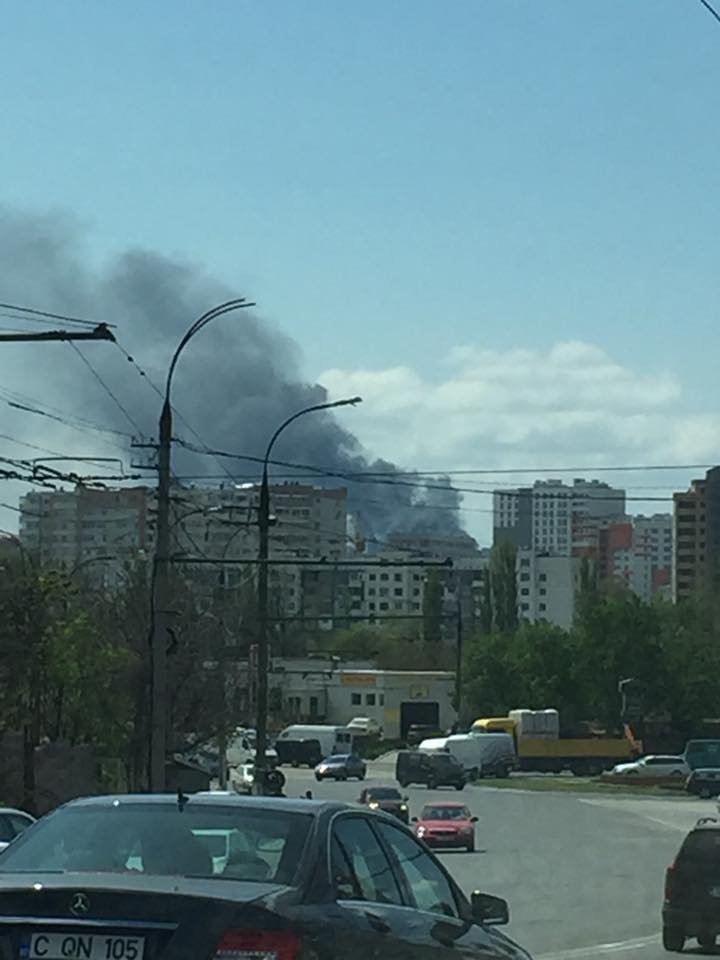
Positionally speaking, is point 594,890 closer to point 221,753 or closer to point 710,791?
point 221,753

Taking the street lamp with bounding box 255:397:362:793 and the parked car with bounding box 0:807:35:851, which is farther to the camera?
the street lamp with bounding box 255:397:362:793

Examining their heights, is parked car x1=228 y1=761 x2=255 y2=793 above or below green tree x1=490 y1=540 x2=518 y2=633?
below

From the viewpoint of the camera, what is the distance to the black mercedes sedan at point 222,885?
7.66 metres

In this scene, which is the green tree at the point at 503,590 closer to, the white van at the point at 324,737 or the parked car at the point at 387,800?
the white van at the point at 324,737

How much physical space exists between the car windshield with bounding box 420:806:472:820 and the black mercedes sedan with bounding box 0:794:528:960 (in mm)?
43692

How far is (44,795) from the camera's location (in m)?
43.5

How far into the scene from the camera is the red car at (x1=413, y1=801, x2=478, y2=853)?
5178cm

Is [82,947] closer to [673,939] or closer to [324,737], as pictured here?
[673,939]

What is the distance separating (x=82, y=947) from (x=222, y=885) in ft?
2.02

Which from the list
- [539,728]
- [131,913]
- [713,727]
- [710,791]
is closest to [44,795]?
[131,913]

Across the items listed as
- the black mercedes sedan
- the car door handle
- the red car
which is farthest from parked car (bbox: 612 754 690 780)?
the car door handle

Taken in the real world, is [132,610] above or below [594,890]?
above

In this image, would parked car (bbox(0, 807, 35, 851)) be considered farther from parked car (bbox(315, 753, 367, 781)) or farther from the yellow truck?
the yellow truck

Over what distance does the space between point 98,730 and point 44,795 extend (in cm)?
571
